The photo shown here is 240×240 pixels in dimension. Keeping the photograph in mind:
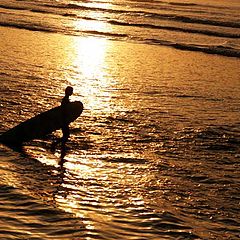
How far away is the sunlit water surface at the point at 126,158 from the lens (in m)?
9.99

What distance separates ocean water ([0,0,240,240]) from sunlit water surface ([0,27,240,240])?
27mm

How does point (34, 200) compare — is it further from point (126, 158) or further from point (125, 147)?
point (125, 147)

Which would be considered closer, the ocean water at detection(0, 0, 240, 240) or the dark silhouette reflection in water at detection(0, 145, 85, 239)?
the dark silhouette reflection in water at detection(0, 145, 85, 239)

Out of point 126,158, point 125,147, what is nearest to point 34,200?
point 126,158

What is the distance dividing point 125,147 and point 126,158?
924 millimetres

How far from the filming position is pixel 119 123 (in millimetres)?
16938

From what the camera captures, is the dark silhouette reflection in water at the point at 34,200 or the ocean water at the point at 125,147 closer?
the dark silhouette reflection in water at the point at 34,200

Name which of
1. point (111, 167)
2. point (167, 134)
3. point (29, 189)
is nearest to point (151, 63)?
point (167, 134)

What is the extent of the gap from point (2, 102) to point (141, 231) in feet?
31.9

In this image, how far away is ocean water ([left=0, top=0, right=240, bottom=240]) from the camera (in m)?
10.1

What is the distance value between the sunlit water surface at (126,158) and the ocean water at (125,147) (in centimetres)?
3

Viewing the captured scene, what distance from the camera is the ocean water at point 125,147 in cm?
1007

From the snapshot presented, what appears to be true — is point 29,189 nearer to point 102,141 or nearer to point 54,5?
point 102,141

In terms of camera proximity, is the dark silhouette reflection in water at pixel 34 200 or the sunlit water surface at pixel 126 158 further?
the sunlit water surface at pixel 126 158
